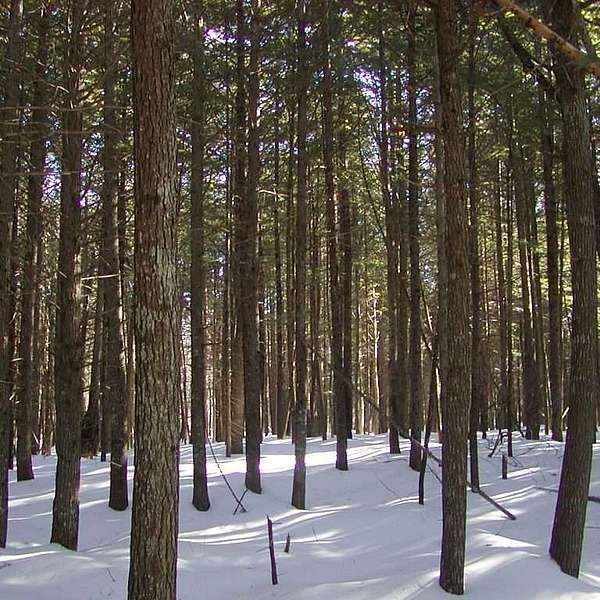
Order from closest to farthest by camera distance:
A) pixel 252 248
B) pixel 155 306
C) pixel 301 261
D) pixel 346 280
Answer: pixel 155 306 < pixel 301 261 < pixel 252 248 < pixel 346 280

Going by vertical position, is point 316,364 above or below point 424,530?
above

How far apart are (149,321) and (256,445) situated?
317 inches

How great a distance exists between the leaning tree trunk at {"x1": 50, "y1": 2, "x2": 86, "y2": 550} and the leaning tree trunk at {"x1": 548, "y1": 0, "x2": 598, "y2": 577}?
220 inches

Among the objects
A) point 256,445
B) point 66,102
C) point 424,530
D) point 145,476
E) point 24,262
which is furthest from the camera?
point 256,445

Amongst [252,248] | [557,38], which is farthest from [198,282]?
[557,38]

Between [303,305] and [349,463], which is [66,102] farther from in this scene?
[349,463]

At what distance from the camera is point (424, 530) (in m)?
9.60

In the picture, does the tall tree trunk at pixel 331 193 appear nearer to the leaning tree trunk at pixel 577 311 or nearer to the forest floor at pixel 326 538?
the forest floor at pixel 326 538

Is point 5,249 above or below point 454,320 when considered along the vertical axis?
above

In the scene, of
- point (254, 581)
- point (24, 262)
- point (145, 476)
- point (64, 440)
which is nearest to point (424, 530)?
point (254, 581)

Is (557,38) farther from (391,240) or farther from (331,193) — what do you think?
(331,193)

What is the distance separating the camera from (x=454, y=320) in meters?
5.98

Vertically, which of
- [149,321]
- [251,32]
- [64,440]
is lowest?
[64,440]

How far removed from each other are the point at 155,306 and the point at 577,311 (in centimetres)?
478
